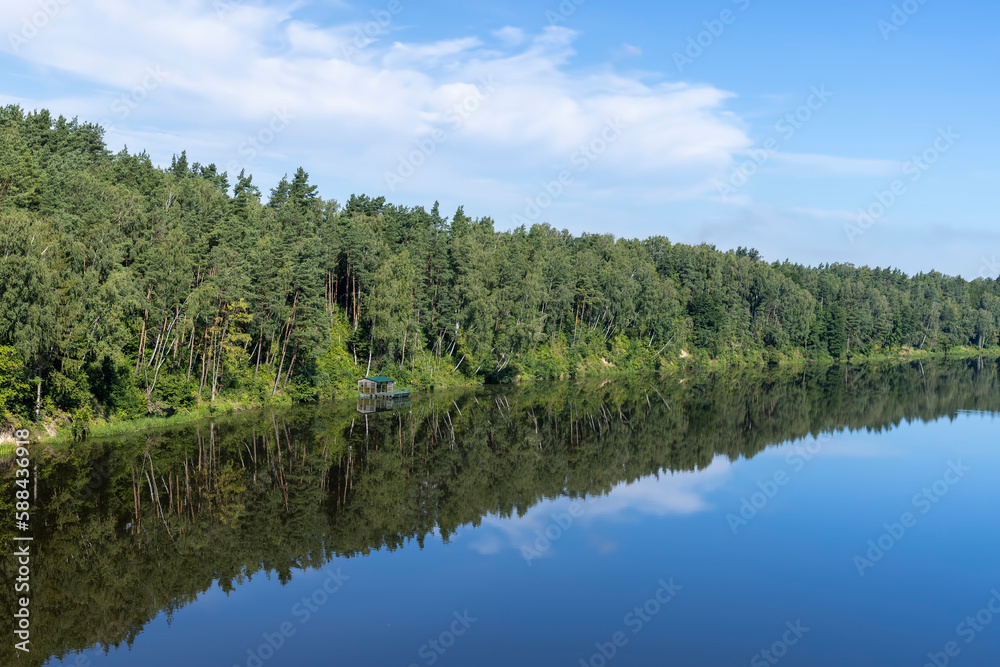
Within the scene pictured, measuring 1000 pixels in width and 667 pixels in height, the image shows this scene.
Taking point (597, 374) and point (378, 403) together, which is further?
point (597, 374)

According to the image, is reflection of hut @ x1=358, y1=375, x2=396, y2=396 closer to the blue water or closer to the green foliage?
the green foliage

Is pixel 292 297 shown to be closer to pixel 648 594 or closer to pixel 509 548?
pixel 509 548

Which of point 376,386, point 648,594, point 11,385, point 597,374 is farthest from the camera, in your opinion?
point 597,374

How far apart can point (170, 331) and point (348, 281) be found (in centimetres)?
3410

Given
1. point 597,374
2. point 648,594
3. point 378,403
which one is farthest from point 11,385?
point 597,374

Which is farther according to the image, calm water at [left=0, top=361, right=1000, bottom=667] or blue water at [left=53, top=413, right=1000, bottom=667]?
calm water at [left=0, top=361, right=1000, bottom=667]

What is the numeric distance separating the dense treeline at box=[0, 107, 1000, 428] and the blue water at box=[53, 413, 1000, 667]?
90.4 ft

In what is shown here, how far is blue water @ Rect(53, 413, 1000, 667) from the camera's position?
89.7 ft

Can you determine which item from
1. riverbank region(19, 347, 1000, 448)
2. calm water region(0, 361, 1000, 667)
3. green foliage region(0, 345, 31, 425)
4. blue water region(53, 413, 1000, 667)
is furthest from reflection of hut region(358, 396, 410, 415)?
blue water region(53, 413, 1000, 667)

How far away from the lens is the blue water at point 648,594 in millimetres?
27328

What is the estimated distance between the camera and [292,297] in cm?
7656

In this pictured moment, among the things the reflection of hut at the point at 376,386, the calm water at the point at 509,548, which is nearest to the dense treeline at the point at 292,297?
the reflection of hut at the point at 376,386

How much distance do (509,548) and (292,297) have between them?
46676 millimetres

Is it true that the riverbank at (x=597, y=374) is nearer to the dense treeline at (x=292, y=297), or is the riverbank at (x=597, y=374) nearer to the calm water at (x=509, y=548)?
the dense treeline at (x=292, y=297)
